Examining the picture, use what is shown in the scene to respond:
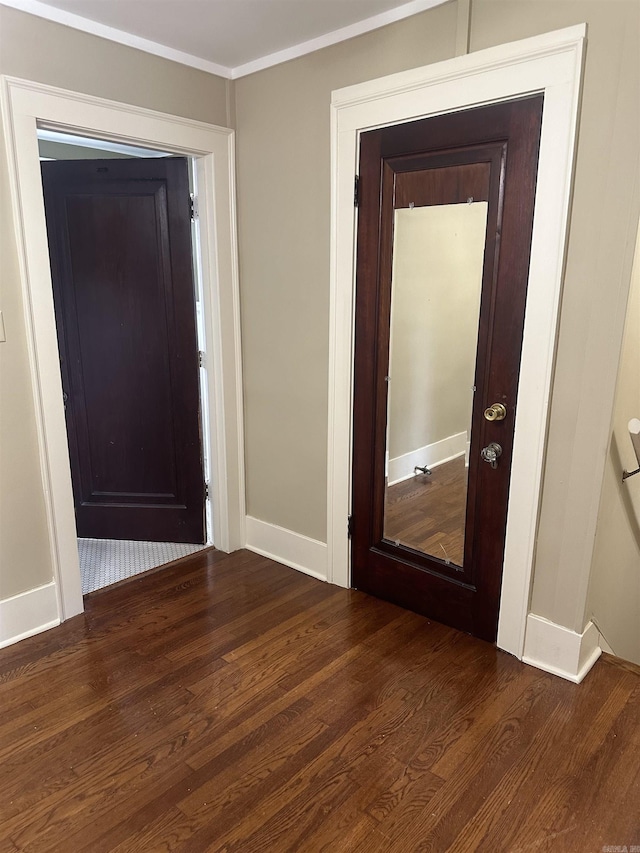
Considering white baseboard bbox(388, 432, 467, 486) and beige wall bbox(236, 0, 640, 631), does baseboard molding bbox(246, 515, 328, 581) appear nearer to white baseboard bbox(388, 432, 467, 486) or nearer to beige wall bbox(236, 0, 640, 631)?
beige wall bbox(236, 0, 640, 631)

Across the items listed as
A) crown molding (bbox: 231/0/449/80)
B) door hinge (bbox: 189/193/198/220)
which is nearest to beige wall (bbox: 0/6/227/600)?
crown molding (bbox: 231/0/449/80)

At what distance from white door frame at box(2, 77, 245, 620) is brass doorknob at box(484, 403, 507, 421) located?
4.72ft

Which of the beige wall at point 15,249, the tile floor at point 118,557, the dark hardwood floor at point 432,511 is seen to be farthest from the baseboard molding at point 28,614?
the dark hardwood floor at point 432,511

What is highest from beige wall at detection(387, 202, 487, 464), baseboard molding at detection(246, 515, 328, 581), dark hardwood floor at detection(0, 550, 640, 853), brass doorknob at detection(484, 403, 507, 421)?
beige wall at detection(387, 202, 487, 464)

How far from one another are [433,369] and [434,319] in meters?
0.21

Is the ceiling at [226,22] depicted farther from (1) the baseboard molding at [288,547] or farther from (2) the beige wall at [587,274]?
(1) the baseboard molding at [288,547]

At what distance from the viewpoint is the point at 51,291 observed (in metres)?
2.41

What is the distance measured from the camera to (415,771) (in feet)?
6.02

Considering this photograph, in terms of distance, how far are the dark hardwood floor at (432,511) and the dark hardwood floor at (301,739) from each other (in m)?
0.35

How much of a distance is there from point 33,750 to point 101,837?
1.46 feet

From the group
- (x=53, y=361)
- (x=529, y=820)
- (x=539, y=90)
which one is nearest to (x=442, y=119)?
(x=539, y=90)

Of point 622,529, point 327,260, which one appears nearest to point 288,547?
point 327,260

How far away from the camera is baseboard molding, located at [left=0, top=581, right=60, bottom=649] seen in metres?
2.45

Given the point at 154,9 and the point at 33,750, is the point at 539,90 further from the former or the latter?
the point at 33,750
